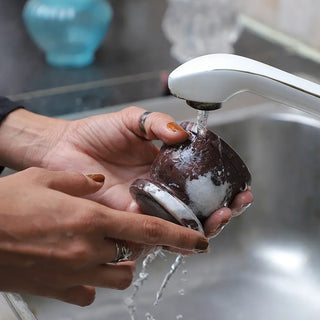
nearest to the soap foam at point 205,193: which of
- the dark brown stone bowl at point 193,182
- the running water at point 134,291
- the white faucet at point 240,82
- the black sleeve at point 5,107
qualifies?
the dark brown stone bowl at point 193,182

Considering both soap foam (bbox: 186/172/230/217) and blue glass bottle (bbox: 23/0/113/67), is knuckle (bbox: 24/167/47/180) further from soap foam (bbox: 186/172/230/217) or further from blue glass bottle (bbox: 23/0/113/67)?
blue glass bottle (bbox: 23/0/113/67)

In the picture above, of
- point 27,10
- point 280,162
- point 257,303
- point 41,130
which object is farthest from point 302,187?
point 27,10

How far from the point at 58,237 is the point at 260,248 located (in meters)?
0.48

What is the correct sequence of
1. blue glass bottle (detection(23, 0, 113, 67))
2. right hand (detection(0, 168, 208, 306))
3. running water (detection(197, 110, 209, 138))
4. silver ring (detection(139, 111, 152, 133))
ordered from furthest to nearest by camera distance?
1. blue glass bottle (detection(23, 0, 113, 67))
2. silver ring (detection(139, 111, 152, 133))
3. running water (detection(197, 110, 209, 138))
4. right hand (detection(0, 168, 208, 306))

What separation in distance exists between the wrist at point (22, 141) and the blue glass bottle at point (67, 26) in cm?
40

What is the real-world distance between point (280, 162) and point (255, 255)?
15cm

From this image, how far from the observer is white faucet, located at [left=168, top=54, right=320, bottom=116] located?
488mm

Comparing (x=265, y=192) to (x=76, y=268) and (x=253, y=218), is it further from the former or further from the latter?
(x=76, y=268)

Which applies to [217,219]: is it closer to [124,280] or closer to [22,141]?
[124,280]

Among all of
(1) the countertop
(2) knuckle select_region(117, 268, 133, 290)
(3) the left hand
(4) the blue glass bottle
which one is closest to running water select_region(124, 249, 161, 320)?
(3) the left hand

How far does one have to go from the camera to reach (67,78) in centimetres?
111

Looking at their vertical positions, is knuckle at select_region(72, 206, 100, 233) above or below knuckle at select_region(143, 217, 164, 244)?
above

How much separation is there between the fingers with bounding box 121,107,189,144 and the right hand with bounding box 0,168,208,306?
112 millimetres

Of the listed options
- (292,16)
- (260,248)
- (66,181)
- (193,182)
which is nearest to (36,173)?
(66,181)
